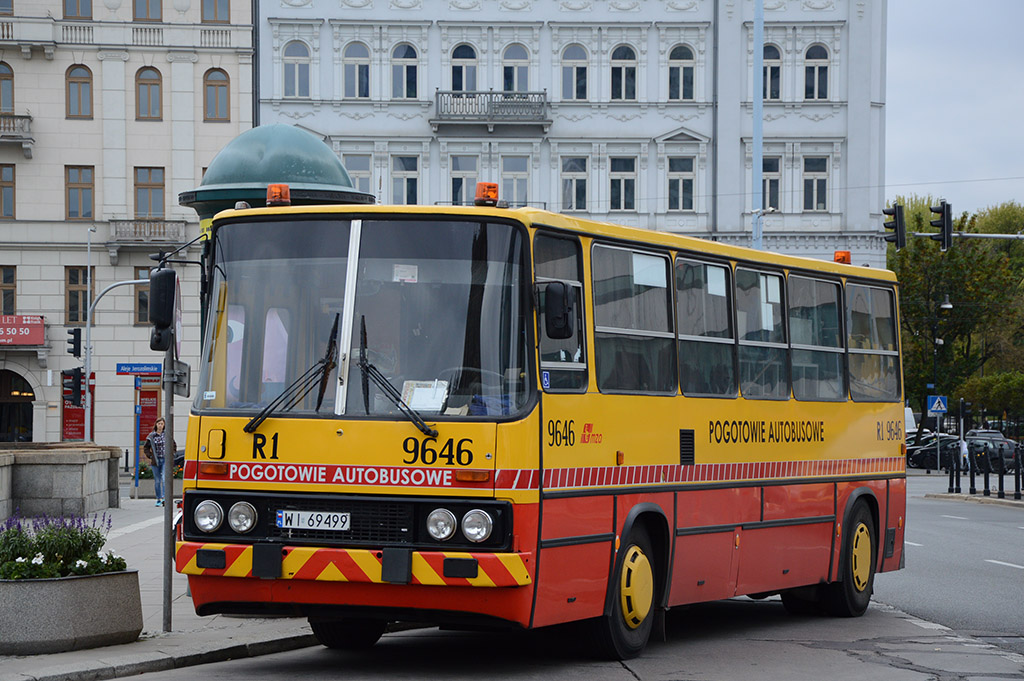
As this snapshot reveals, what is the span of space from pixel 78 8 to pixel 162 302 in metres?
46.9

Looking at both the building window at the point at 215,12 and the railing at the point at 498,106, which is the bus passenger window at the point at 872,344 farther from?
the building window at the point at 215,12

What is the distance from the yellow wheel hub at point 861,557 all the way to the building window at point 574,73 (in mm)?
41185

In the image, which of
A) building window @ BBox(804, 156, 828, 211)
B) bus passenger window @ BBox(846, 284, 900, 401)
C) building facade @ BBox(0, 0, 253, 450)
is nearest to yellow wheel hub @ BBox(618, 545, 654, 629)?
bus passenger window @ BBox(846, 284, 900, 401)

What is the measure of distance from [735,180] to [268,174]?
1645 inches

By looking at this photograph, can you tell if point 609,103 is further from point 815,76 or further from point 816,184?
point 816,184

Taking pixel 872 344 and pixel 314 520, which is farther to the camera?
pixel 872 344

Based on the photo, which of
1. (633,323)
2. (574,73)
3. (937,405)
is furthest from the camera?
(574,73)

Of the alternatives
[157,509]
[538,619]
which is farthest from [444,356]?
[157,509]

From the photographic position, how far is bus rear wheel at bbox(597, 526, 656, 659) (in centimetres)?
1052

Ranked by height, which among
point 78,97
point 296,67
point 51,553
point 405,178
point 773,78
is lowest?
point 51,553

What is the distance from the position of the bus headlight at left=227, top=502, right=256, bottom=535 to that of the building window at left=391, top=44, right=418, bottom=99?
152 ft

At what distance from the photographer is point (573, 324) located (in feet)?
32.6

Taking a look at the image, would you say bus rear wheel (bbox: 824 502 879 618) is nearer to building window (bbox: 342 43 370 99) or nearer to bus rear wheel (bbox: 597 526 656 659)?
bus rear wheel (bbox: 597 526 656 659)

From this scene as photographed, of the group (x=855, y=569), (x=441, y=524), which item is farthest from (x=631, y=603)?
(x=855, y=569)
